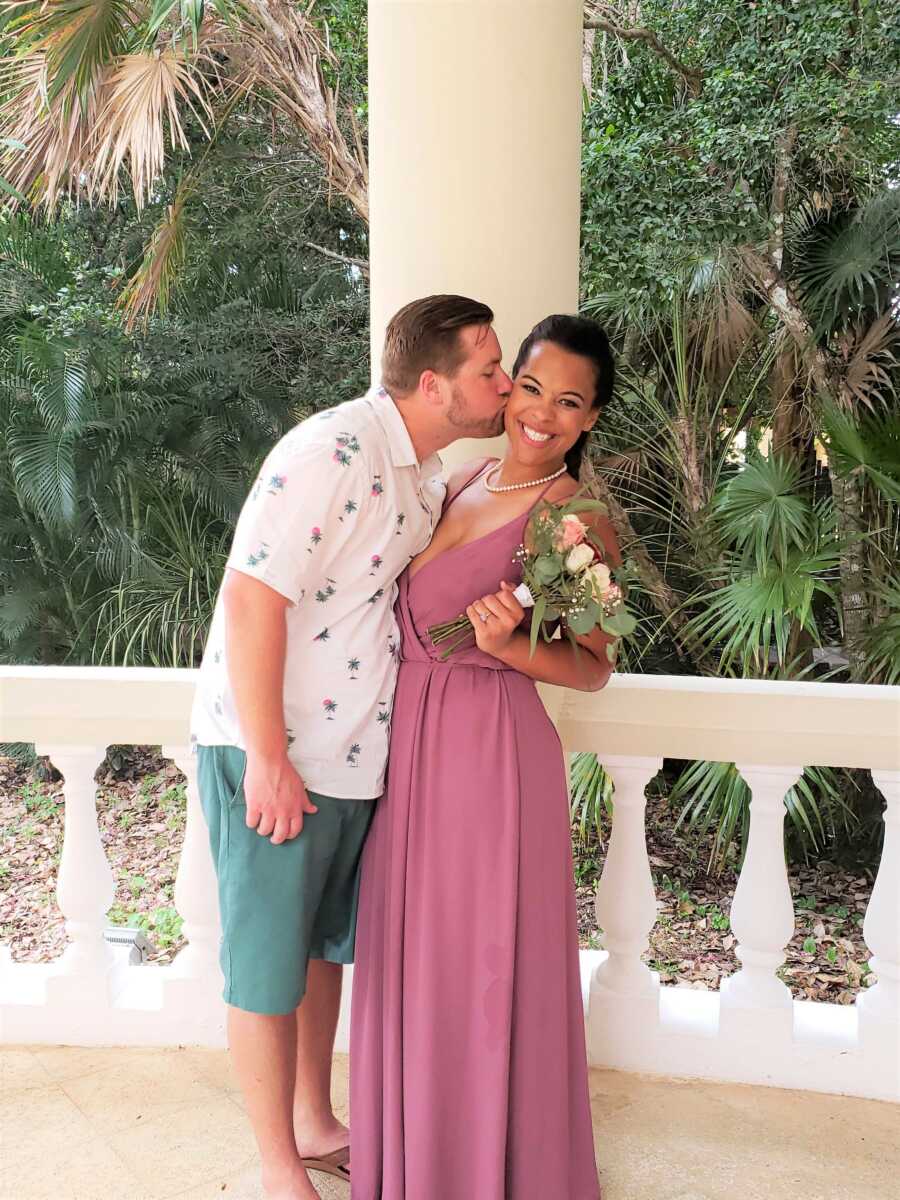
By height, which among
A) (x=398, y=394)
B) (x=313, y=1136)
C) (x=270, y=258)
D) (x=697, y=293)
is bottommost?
(x=313, y=1136)

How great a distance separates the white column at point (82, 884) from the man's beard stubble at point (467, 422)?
120 centimetres

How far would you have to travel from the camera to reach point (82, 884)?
251 centimetres

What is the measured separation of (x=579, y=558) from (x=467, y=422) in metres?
0.37

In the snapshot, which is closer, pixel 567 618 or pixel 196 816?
pixel 567 618

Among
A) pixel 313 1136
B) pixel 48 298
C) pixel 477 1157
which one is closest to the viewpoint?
pixel 477 1157

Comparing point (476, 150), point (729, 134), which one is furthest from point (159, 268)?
point (476, 150)

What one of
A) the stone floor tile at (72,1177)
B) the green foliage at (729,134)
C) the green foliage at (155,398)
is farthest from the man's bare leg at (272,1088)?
the green foliage at (155,398)

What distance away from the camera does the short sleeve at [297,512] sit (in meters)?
1.74

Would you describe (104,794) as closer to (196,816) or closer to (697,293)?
(697,293)

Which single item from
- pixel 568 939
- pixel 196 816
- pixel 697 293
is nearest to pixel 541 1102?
pixel 568 939

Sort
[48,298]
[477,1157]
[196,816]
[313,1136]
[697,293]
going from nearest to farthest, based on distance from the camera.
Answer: [477,1157], [313,1136], [196,816], [697,293], [48,298]

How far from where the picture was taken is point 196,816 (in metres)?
2.44

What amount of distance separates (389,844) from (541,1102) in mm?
540

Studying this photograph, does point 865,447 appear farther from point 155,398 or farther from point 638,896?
point 155,398
